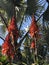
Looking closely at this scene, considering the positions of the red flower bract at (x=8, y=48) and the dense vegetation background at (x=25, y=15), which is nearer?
the red flower bract at (x=8, y=48)

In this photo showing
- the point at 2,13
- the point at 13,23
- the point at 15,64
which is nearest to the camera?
the point at 13,23

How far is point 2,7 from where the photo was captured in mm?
22375

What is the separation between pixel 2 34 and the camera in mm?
23453

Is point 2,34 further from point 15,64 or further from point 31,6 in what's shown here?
point 15,64

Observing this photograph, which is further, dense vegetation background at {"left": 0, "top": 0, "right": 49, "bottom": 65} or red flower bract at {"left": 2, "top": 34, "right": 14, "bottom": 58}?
dense vegetation background at {"left": 0, "top": 0, "right": 49, "bottom": 65}

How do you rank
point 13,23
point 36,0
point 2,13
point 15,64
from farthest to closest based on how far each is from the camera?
point 2,13, point 36,0, point 15,64, point 13,23

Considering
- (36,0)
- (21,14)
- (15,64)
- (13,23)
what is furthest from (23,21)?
(13,23)

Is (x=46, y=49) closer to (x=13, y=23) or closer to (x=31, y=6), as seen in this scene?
(x=31, y=6)

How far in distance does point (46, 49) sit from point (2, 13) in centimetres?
368

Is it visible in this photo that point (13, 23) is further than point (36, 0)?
No

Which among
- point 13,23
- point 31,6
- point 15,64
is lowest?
point 15,64

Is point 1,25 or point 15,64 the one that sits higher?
point 1,25

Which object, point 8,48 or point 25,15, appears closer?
point 8,48

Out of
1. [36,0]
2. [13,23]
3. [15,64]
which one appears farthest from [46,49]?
[13,23]
